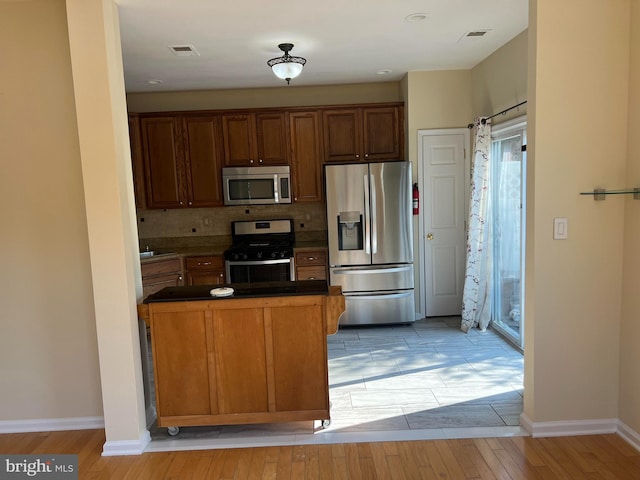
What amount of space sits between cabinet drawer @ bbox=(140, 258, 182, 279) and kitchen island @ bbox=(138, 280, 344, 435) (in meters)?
1.94

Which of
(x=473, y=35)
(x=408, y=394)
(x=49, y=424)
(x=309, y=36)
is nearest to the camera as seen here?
(x=49, y=424)

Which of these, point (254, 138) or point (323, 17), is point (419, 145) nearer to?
point (254, 138)

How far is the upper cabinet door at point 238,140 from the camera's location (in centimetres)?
529

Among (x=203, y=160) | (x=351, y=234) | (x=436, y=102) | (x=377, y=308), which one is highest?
(x=436, y=102)

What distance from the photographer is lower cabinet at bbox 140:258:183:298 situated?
466 cm

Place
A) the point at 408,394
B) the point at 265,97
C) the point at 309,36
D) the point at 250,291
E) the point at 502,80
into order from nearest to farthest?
the point at 250,291 → the point at 408,394 → the point at 309,36 → the point at 502,80 → the point at 265,97

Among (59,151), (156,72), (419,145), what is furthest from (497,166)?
(59,151)

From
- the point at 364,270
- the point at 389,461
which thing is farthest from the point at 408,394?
the point at 364,270

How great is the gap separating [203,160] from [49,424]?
3.13m

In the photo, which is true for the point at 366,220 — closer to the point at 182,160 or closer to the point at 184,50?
the point at 182,160

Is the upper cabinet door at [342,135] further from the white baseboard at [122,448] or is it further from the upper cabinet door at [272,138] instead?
the white baseboard at [122,448]

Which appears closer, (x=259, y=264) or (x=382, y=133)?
(x=259, y=264)

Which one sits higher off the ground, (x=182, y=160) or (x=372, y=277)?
(x=182, y=160)

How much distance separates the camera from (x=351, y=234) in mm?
4996
